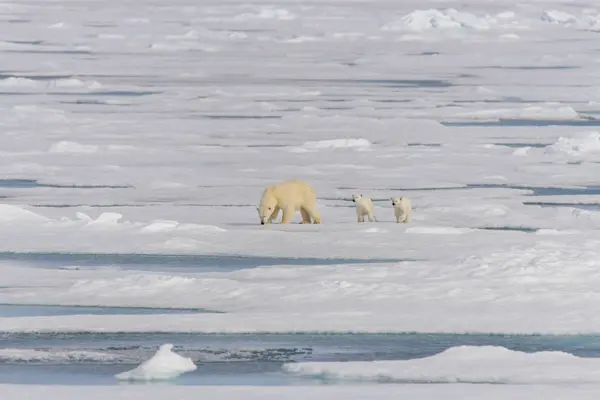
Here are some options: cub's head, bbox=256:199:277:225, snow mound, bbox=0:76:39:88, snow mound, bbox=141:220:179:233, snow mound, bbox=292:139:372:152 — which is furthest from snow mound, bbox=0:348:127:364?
snow mound, bbox=0:76:39:88

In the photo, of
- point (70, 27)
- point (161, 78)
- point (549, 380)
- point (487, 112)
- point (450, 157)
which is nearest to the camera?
point (549, 380)

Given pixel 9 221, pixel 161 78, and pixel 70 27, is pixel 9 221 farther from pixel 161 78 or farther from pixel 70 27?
pixel 70 27

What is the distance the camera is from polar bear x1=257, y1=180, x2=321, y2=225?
340 inches

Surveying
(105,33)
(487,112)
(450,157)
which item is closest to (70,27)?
(105,33)

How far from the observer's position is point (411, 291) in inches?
258

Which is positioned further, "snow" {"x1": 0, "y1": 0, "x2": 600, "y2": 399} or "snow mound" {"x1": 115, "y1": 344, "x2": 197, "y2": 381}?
"snow" {"x1": 0, "y1": 0, "x2": 600, "y2": 399}

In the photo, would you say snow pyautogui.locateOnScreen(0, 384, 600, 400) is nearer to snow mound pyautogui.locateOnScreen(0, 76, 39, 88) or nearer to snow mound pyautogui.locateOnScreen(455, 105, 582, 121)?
snow mound pyautogui.locateOnScreen(455, 105, 582, 121)

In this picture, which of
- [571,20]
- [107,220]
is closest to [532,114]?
[107,220]

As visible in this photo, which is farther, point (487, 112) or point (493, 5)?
point (493, 5)

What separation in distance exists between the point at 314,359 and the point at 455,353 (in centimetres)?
52

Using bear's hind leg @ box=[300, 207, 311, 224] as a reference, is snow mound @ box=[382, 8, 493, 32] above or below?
above

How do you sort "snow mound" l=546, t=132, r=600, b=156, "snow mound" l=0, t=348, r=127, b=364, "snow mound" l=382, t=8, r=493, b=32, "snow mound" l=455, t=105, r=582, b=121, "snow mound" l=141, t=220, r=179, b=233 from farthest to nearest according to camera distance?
"snow mound" l=382, t=8, r=493, b=32
"snow mound" l=455, t=105, r=582, b=121
"snow mound" l=546, t=132, r=600, b=156
"snow mound" l=141, t=220, r=179, b=233
"snow mound" l=0, t=348, r=127, b=364

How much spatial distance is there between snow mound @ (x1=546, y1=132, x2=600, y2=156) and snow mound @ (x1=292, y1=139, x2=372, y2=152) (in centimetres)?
181

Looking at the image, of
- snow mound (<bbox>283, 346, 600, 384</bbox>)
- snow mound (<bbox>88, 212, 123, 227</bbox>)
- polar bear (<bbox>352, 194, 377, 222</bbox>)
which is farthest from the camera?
polar bear (<bbox>352, 194, 377, 222</bbox>)
